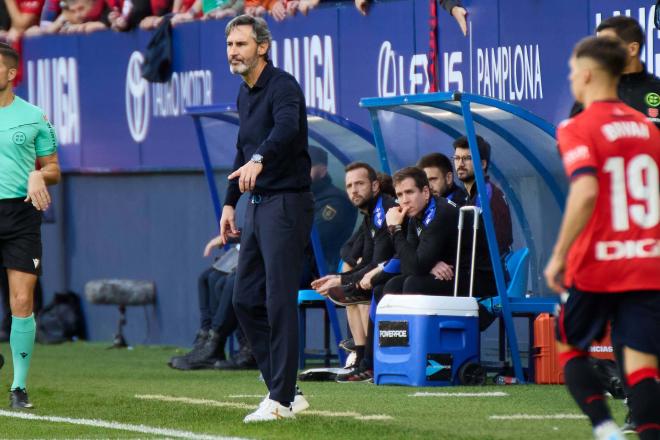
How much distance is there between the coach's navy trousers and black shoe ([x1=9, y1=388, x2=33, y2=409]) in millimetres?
1837

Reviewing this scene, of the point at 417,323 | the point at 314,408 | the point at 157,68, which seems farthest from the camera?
the point at 157,68

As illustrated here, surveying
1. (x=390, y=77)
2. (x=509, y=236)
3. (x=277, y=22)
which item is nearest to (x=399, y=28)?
(x=390, y=77)

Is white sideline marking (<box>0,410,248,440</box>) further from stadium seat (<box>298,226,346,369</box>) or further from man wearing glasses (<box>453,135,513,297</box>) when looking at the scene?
stadium seat (<box>298,226,346,369</box>)

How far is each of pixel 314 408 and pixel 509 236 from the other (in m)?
2.88

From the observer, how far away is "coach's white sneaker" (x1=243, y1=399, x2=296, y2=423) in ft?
26.6

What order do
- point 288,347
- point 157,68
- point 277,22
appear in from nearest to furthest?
1. point 288,347
2. point 277,22
3. point 157,68

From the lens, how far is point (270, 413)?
8.10 meters

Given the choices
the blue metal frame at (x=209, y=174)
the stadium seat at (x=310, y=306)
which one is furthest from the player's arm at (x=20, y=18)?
the stadium seat at (x=310, y=306)

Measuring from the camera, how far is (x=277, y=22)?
15.4 m

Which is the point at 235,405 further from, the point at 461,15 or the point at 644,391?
the point at 461,15

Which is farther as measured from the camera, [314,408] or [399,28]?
[399,28]

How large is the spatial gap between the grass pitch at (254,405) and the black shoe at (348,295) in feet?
2.73

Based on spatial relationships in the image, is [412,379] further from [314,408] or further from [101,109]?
[101,109]

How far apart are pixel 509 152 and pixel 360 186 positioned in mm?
1098
